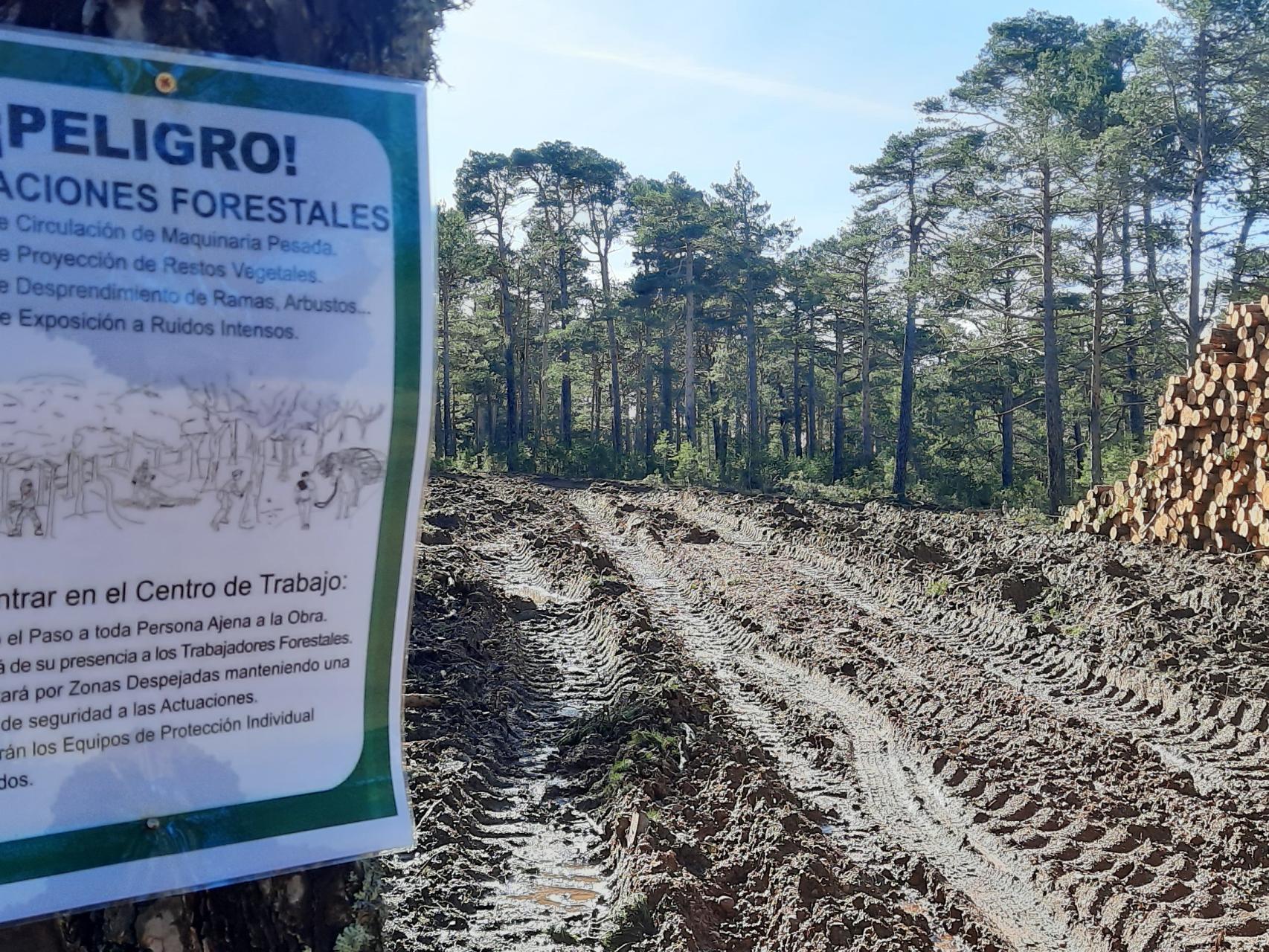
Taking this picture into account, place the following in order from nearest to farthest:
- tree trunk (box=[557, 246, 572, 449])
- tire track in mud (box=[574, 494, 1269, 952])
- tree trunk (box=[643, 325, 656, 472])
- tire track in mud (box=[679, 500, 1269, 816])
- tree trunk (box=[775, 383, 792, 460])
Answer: tire track in mud (box=[574, 494, 1269, 952]) < tire track in mud (box=[679, 500, 1269, 816]) < tree trunk (box=[557, 246, 572, 449]) < tree trunk (box=[643, 325, 656, 472]) < tree trunk (box=[775, 383, 792, 460])

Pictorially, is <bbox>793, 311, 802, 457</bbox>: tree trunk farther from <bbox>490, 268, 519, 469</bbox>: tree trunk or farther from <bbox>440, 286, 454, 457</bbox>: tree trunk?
<bbox>440, 286, 454, 457</bbox>: tree trunk

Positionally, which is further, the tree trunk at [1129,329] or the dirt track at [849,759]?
the tree trunk at [1129,329]

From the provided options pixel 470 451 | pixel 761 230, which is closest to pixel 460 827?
pixel 470 451

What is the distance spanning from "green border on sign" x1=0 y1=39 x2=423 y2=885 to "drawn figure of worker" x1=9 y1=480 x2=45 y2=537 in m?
0.44

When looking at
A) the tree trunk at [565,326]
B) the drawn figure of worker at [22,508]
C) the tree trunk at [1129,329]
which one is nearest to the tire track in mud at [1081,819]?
the drawn figure of worker at [22,508]

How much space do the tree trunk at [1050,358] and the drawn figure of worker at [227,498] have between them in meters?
21.1

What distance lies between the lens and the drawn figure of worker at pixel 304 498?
5.20 feet

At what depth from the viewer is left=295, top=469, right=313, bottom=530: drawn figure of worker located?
5.20ft

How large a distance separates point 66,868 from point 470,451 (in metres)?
33.3

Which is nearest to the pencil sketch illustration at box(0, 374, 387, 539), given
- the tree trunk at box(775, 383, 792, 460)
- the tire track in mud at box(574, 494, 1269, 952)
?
the tire track in mud at box(574, 494, 1269, 952)

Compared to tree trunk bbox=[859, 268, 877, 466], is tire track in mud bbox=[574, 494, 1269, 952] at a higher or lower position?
lower

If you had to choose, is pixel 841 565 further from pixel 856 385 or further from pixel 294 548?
pixel 856 385

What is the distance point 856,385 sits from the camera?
153 feet

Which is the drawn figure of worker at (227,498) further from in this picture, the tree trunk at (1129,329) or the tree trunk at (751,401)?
the tree trunk at (751,401)
